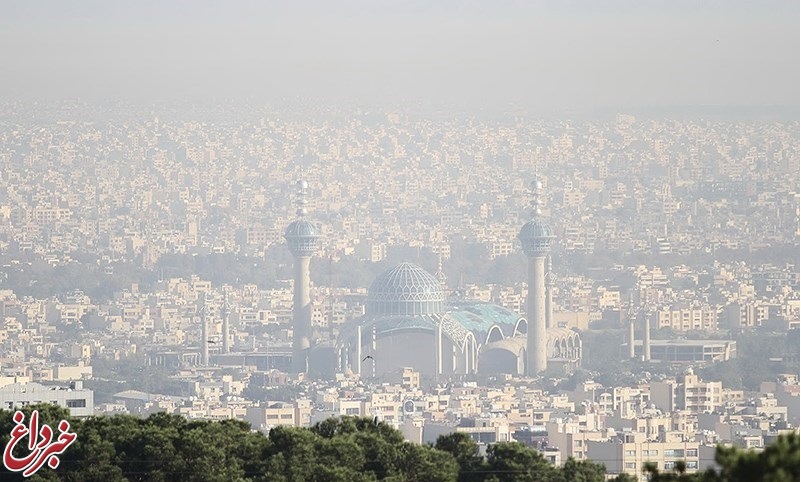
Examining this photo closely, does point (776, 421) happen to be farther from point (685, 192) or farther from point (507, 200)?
point (507, 200)

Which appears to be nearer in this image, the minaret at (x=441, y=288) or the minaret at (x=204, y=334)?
the minaret at (x=204, y=334)

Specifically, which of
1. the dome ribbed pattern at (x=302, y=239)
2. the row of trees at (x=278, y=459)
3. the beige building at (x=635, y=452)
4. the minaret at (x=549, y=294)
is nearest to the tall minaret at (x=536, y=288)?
the minaret at (x=549, y=294)

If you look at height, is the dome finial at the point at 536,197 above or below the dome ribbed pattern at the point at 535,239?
above

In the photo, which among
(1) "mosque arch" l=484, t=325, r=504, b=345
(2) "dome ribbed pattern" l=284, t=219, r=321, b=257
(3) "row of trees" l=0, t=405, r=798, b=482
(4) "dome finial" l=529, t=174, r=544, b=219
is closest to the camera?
(3) "row of trees" l=0, t=405, r=798, b=482

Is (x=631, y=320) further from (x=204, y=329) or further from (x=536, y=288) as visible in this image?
(x=204, y=329)

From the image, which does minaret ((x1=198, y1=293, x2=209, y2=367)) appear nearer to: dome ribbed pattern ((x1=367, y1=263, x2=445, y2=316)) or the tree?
dome ribbed pattern ((x1=367, y1=263, x2=445, y2=316))

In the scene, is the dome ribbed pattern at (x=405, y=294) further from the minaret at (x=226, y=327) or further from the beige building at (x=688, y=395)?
the beige building at (x=688, y=395)

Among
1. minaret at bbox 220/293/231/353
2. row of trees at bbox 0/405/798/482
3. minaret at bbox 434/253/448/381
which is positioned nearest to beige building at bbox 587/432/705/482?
minaret at bbox 434/253/448/381

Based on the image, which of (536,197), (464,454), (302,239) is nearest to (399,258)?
(302,239)
